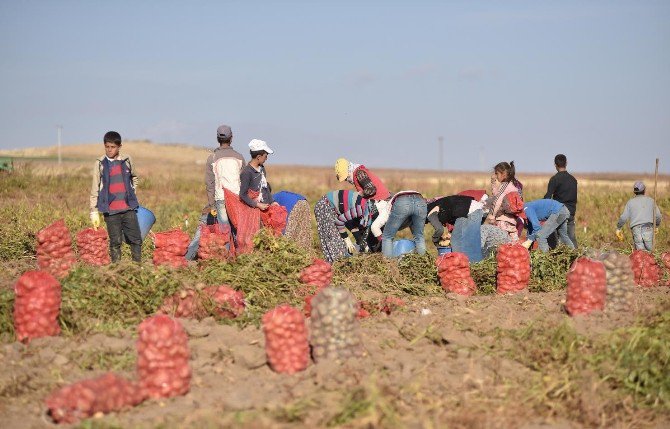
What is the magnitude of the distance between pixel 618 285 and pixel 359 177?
366 cm

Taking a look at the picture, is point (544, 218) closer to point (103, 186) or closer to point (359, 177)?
point (359, 177)

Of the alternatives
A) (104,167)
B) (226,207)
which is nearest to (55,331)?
(104,167)

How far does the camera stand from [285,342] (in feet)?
20.8

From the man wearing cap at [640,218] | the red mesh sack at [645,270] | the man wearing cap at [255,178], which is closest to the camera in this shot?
the red mesh sack at [645,270]

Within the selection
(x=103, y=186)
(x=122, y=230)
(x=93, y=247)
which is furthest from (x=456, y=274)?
(x=93, y=247)

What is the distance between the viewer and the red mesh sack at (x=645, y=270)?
9.95m

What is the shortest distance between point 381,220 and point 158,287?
11.9 ft

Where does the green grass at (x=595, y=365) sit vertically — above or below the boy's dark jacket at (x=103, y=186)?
below

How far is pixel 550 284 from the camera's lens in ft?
31.8

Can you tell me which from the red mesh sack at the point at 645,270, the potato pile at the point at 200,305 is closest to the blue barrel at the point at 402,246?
the red mesh sack at the point at 645,270

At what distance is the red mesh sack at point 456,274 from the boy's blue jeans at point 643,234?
→ 4.19 m

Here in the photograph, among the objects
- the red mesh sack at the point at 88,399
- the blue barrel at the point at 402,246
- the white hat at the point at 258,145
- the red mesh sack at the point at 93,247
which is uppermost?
the white hat at the point at 258,145

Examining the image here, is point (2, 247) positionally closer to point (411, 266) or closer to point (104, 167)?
point (104, 167)

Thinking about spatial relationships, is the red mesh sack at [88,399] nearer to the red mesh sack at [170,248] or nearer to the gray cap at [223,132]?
the red mesh sack at [170,248]
